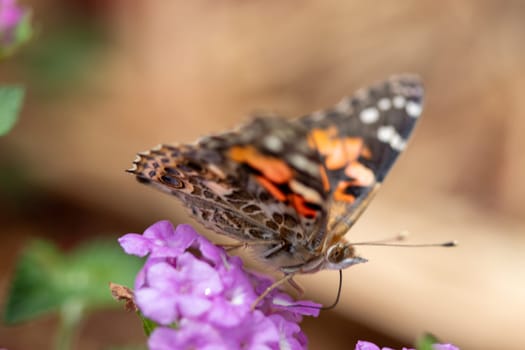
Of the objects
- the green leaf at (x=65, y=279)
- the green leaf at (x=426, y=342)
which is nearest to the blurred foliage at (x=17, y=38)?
the green leaf at (x=65, y=279)

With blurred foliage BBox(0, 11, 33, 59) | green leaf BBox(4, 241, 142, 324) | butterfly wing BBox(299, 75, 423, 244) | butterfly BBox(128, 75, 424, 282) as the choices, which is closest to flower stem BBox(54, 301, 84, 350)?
green leaf BBox(4, 241, 142, 324)

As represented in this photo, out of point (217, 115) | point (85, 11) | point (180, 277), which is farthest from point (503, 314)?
point (85, 11)

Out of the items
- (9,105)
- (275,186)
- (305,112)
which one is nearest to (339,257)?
(275,186)

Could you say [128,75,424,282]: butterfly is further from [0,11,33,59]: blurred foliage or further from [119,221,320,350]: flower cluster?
[0,11,33,59]: blurred foliage

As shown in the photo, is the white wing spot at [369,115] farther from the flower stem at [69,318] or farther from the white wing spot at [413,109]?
the flower stem at [69,318]

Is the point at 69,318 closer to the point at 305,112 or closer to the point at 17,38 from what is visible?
the point at 17,38
